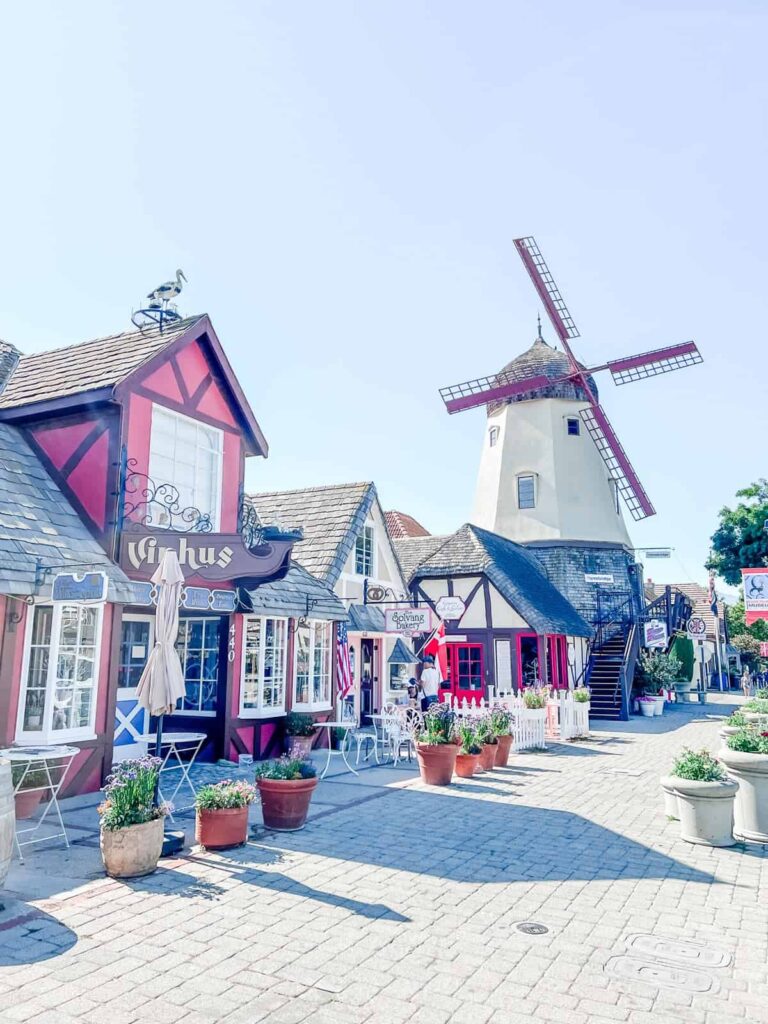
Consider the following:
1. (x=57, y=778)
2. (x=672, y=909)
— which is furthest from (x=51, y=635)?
(x=672, y=909)

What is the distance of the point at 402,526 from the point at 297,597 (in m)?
17.9

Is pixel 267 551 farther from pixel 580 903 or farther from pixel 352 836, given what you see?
pixel 580 903

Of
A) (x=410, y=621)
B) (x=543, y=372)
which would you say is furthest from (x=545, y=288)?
(x=410, y=621)

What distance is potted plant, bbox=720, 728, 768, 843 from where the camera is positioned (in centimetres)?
777

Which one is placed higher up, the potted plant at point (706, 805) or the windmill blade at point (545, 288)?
the windmill blade at point (545, 288)

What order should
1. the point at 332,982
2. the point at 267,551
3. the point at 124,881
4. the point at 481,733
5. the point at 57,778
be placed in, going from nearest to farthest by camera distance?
the point at 332,982 → the point at 124,881 → the point at 57,778 → the point at 267,551 → the point at 481,733

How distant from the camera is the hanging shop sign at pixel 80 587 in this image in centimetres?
763

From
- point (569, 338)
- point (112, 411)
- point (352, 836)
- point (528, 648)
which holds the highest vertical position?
point (569, 338)

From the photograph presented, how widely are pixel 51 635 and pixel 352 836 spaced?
440 cm

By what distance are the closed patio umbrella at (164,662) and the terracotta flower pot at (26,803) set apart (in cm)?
174

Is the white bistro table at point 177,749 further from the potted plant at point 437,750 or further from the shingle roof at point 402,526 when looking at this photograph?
the shingle roof at point 402,526

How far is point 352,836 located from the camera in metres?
7.69

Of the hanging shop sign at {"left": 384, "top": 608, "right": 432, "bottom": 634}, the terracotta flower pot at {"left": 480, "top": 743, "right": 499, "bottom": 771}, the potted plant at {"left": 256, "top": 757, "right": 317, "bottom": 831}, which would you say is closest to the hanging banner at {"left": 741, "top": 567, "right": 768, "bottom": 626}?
the hanging shop sign at {"left": 384, "top": 608, "right": 432, "bottom": 634}

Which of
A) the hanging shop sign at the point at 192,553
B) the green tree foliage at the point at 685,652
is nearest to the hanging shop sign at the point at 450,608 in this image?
the hanging shop sign at the point at 192,553
